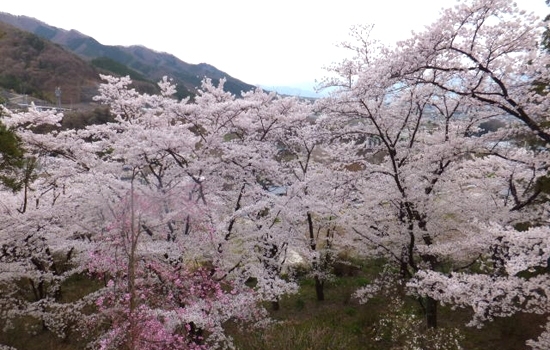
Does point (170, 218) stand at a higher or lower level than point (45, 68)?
higher

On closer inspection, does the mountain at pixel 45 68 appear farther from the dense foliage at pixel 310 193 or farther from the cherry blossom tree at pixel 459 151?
the cherry blossom tree at pixel 459 151

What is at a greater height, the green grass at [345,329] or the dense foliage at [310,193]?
the dense foliage at [310,193]

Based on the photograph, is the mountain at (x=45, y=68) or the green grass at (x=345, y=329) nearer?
the green grass at (x=345, y=329)

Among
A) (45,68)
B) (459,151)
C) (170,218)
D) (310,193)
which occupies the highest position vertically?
(459,151)

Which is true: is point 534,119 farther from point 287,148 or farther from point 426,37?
point 287,148

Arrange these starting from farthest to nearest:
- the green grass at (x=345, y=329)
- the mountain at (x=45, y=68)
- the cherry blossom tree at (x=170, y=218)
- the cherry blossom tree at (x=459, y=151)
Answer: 1. the mountain at (x=45, y=68)
2. the cherry blossom tree at (x=170, y=218)
3. the green grass at (x=345, y=329)
4. the cherry blossom tree at (x=459, y=151)

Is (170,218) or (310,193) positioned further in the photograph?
(310,193)

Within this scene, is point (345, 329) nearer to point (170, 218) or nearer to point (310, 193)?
point (310, 193)

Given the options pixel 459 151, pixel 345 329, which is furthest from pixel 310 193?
pixel 459 151

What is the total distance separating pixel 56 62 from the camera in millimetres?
91438

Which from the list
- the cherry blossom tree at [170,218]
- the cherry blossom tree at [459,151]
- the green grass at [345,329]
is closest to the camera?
the cherry blossom tree at [459,151]

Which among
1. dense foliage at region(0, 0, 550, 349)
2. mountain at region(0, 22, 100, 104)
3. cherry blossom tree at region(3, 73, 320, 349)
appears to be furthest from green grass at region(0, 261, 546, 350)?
mountain at region(0, 22, 100, 104)

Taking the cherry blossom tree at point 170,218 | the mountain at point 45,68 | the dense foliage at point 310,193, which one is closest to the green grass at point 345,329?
the dense foliage at point 310,193

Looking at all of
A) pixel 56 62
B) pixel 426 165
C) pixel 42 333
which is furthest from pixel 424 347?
pixel 56 62
